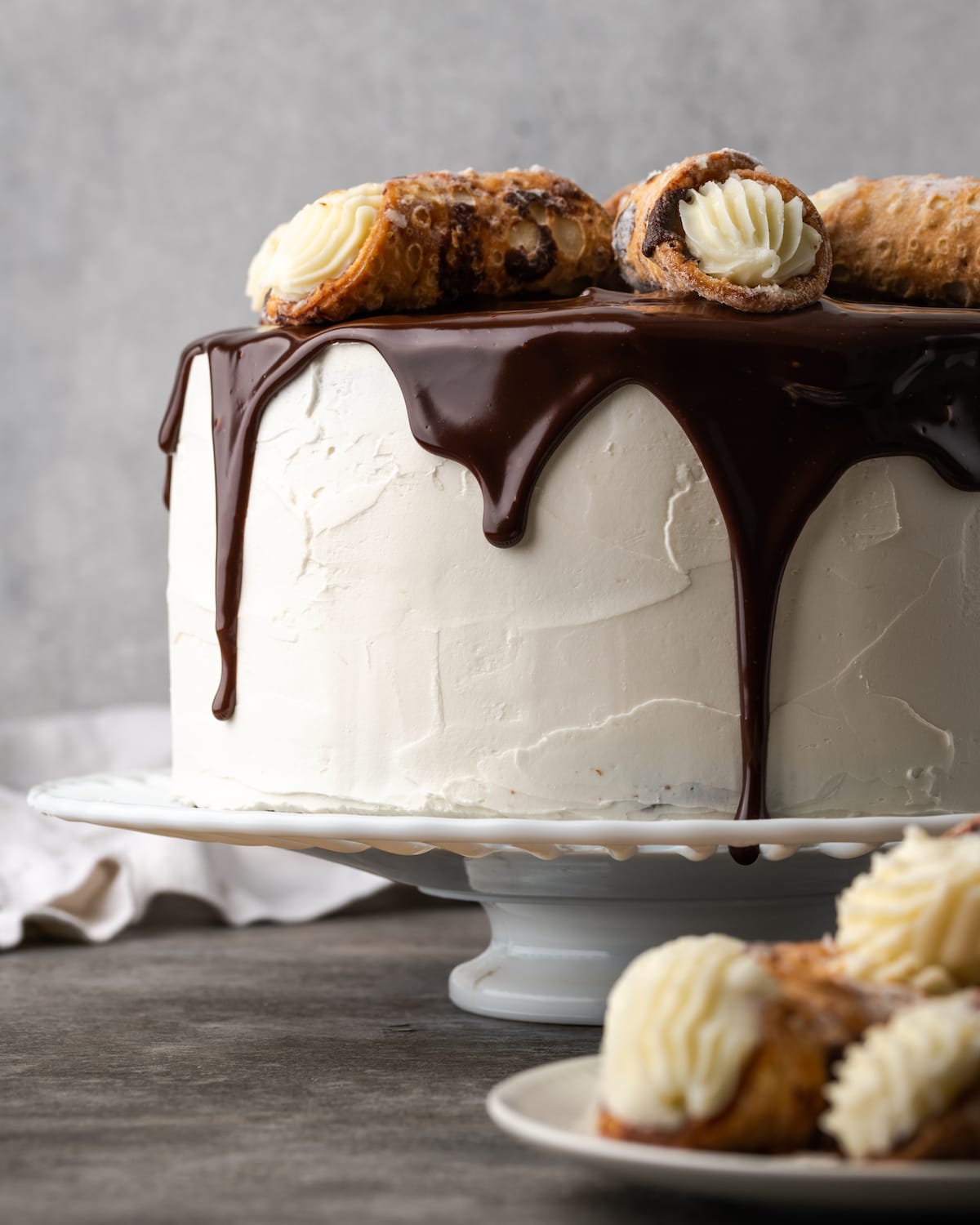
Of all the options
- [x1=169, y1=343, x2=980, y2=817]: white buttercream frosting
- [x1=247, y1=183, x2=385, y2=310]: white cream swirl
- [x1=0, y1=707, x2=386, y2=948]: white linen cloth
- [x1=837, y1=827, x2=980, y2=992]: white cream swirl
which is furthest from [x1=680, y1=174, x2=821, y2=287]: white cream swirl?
[x1=0, y1=707, x2=386, y2=948]: white linen cloth

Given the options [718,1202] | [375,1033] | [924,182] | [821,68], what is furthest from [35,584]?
[718,1202]

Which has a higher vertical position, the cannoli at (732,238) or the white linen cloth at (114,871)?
the cannoli at (732,238)

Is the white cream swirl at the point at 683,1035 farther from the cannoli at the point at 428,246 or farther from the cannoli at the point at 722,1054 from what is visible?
the cannoli at the point at 428,246

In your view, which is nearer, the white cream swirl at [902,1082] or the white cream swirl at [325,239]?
the white cream swirl at [902,1082]

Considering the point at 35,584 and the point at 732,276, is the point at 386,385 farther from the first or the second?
the point at 35,584

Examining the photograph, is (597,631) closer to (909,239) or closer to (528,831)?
(528,831)

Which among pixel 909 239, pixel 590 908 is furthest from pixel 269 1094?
pixel 909 239

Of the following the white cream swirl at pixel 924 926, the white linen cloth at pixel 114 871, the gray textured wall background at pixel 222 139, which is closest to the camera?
the white cream swirl at pixel 924 926

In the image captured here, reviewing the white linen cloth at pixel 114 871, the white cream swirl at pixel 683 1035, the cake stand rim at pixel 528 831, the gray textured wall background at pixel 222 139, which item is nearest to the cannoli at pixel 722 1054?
the white cream swirl at pixel 683 1035
